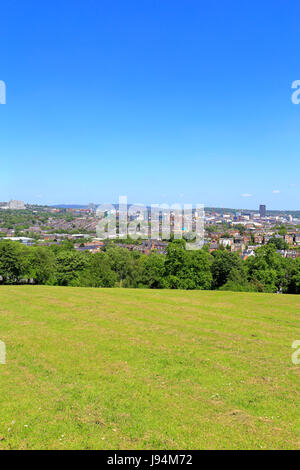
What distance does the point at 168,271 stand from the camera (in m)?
45.0

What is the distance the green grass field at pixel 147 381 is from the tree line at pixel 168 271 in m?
21.3

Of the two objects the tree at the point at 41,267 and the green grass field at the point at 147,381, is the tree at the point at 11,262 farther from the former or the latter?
the green grass field at the point at 147,381

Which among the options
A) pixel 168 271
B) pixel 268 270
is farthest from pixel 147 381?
pixel 268 270

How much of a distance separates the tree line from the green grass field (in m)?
21.3

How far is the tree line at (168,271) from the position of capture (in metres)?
43.9

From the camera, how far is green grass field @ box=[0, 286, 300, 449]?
8.19 meters

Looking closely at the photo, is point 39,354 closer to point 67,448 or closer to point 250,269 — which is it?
point 67,448

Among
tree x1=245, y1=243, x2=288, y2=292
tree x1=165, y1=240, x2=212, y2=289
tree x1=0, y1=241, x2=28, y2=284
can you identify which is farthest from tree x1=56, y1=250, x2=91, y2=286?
tree x1=245, y1=243, x2=288, y2=292

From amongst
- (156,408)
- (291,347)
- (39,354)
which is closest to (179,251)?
(291,347)

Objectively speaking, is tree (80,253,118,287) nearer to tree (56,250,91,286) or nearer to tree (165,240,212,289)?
tree (56,250,91,286)

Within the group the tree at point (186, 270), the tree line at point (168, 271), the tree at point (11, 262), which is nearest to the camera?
the tree at point (186, 270)

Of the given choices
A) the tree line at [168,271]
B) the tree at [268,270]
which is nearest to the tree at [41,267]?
the tree line at [168,271]

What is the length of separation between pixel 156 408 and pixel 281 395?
4.72 m

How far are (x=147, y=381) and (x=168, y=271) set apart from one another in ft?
111
